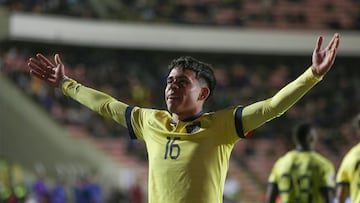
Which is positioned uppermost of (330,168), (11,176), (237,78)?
(237,78)

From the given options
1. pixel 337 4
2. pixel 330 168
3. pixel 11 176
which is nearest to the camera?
pixel 330 168

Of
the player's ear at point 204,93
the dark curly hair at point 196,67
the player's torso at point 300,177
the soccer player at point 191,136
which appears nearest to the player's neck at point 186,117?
the soccer player at point 191,136

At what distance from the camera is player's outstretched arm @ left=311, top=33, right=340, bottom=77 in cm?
488

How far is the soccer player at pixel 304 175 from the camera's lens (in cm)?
844

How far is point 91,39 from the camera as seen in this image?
2516 cm

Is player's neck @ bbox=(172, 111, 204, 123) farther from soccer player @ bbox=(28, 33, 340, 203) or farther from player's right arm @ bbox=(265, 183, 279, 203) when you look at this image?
player's right arm @ bbox=(265, 183, 279, 203)

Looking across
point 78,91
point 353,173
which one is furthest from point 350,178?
point 78,91

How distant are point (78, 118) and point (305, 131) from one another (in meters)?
14.9

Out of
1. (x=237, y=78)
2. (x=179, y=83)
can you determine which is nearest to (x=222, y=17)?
(x=237, y=78)

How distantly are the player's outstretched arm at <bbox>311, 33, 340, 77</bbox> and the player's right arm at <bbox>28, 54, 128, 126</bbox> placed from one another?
4.32 ft

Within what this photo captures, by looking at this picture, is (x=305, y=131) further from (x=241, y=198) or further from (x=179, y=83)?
(x=241, y=198)

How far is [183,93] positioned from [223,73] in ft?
70.5

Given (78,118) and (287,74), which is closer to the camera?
(78,118)

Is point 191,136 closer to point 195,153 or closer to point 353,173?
point 195,153
